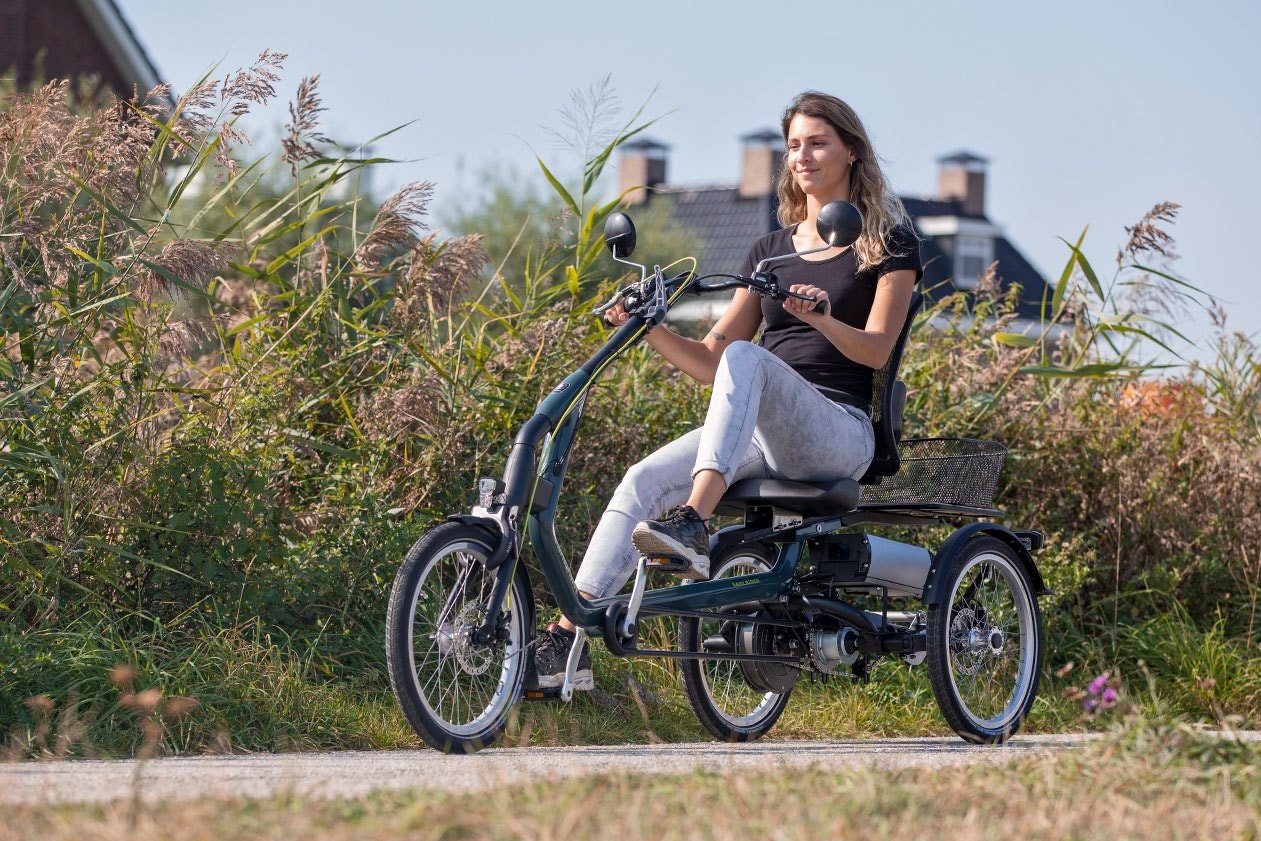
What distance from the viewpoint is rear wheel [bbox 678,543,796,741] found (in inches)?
178

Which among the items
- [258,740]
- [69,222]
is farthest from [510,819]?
[69,222]

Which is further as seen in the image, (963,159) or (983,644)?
(963,159)

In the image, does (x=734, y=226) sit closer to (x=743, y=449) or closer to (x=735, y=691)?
(x=735, y=691)

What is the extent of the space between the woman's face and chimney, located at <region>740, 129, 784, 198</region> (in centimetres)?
2969

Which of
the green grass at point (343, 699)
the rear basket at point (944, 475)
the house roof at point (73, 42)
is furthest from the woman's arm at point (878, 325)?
the house roof at point (73, 42)

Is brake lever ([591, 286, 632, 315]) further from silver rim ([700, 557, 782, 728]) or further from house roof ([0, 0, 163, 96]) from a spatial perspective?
house roof ([0, 0, 163, 96])

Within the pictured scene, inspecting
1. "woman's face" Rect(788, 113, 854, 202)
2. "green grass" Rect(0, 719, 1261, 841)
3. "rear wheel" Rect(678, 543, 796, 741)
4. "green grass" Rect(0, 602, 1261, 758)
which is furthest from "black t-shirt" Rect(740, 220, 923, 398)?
"green grass" Rect(0, 719, 1261, 841)

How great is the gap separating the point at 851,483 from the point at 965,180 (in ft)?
122

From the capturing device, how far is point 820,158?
15.8 ft

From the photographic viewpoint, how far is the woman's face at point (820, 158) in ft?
15.8

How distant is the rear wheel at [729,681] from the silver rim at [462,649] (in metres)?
0.75

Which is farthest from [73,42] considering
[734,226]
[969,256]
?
[969,256]

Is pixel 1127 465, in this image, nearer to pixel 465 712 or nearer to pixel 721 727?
pixel 721 727

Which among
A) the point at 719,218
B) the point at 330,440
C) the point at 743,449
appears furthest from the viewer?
the point at 719,218
